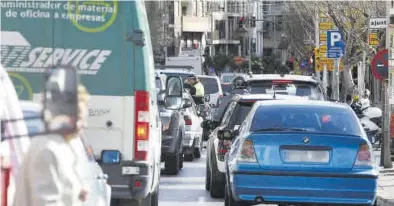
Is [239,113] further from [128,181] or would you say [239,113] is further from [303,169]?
[128,181]

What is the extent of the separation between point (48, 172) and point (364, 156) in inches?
248

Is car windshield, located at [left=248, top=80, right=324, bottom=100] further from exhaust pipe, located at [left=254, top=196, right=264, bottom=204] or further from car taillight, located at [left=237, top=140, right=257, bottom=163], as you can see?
exhaust pipe, located at [left=254, top=196, right=264, bottom=204]

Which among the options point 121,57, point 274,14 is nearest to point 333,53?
point 121,57

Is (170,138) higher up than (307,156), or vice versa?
(307,156)

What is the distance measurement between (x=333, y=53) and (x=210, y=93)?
5.71 metres

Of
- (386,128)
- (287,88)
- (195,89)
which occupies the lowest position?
(386,128)

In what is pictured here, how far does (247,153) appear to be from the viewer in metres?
10.4

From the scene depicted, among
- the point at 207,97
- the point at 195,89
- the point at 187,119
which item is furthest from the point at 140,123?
the point at 207,97

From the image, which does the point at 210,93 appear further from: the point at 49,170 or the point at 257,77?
the point at 49,170

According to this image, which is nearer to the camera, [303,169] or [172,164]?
[303,169]

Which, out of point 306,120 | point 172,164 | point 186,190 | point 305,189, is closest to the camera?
point 305,189

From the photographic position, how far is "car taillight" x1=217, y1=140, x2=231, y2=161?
13.2 meters

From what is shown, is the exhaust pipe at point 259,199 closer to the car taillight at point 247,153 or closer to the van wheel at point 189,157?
the car taillight at point 247,153

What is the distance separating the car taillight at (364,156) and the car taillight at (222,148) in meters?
3.13
